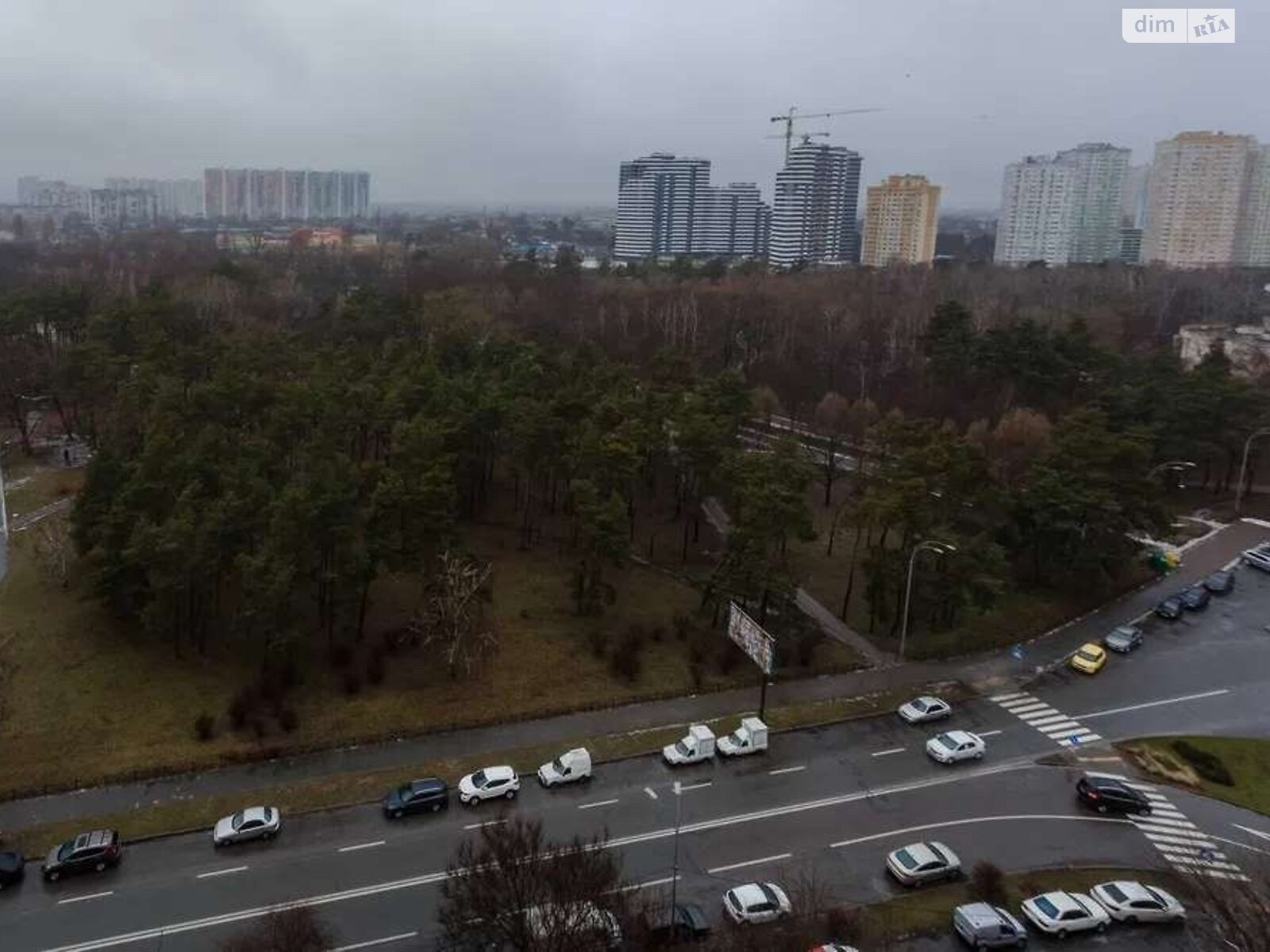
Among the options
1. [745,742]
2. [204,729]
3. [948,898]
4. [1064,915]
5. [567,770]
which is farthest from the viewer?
[745,742]

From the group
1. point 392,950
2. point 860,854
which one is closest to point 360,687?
point 392,950

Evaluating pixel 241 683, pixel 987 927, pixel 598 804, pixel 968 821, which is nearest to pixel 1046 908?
pixel 987 927

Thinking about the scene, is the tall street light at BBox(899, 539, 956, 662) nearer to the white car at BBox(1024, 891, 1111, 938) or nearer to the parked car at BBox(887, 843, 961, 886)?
the parked car at BBox(887, 843, 961, 886)

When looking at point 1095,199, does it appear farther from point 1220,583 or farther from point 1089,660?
point 1089,660

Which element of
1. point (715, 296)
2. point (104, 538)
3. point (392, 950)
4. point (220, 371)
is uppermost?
point (715, 296)

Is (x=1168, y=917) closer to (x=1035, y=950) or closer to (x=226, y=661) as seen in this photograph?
(x=1035, y=950)

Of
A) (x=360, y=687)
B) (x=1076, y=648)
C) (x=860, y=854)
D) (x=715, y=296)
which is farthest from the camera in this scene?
(x=715, y=296)

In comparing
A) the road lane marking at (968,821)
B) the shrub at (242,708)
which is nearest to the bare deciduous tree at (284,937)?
the shrub at (242,708)
